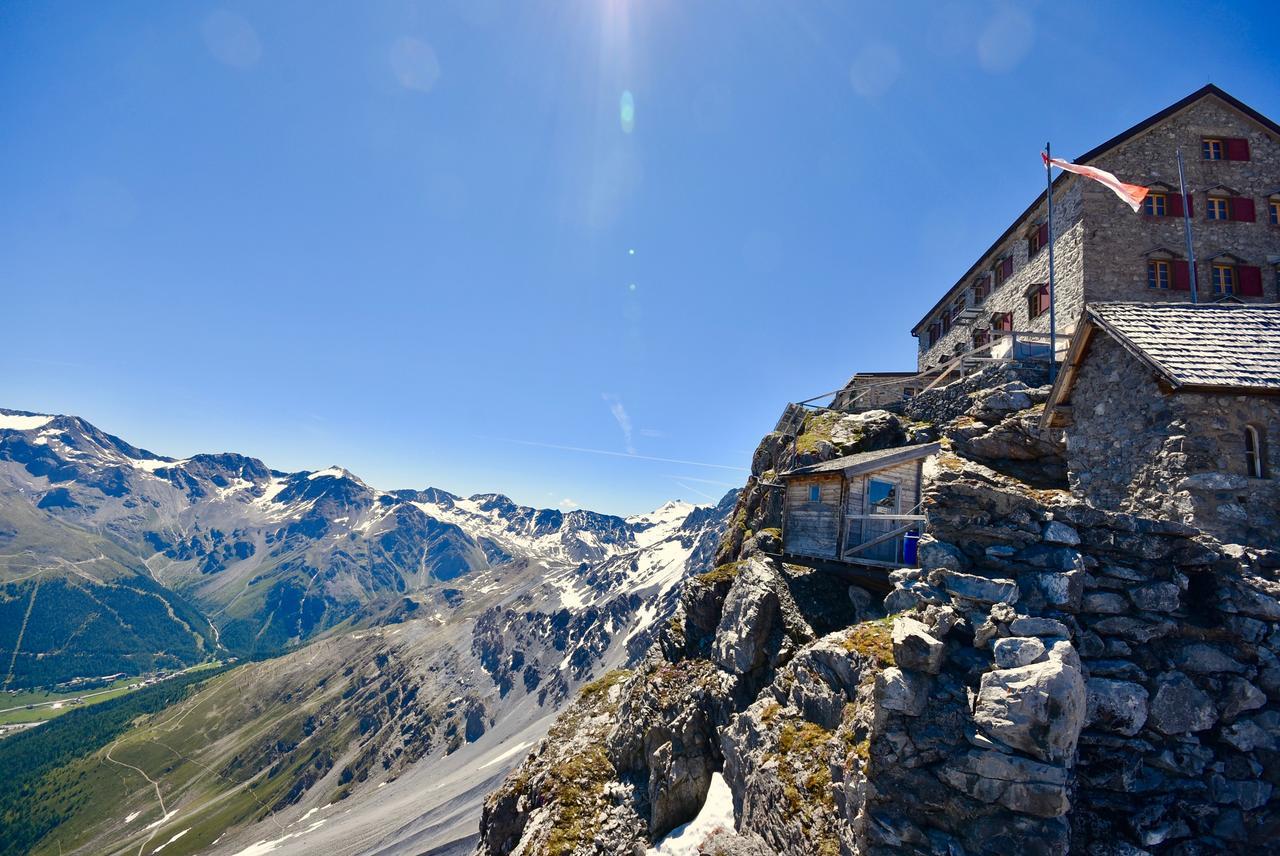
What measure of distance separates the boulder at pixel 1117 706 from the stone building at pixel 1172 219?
28.2 meters

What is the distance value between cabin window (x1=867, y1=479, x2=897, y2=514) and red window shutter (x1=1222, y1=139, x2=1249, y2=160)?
115ft

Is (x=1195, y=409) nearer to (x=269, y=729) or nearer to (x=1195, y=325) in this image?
(x=1195, y=325)

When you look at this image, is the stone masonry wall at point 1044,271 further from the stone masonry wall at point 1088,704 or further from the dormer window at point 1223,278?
the stone masonry wall at point 1088,704

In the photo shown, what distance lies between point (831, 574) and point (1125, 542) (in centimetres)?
1475

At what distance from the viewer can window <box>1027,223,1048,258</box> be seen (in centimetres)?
3581

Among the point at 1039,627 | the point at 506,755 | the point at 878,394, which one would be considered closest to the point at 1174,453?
the point at 1039,627

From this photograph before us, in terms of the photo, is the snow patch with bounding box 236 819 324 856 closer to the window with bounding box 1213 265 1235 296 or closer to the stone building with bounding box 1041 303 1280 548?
the stone building with bounding box 1041 303 1280 548

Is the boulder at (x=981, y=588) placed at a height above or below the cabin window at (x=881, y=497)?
below

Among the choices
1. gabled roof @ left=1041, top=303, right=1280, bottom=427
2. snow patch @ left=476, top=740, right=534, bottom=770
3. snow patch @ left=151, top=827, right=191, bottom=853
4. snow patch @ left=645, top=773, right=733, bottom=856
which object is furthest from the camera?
snow patch @ left=151, top=827, right=191, bottom=853

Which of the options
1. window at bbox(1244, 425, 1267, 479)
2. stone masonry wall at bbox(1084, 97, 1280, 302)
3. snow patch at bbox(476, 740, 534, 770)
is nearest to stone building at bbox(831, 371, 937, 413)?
stone masonry wall at bbox(1084, 97, 1280, 302)

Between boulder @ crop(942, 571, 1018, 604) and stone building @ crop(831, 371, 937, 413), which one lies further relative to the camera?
stone building @ crop(831, 371, 937, 413)

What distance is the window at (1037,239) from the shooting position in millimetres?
35812

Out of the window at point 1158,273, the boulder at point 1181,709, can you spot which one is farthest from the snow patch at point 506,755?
the boulder at point 1181,709

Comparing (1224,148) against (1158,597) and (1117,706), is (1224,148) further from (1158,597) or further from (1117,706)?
(1117,706)
